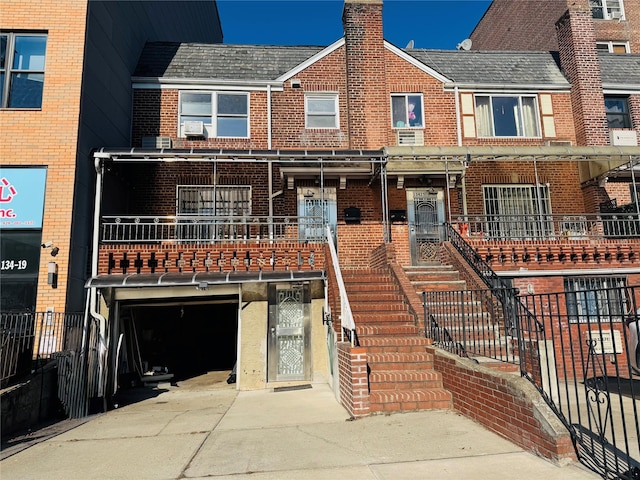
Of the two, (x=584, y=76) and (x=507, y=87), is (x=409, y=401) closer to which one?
(x=507, y=87)

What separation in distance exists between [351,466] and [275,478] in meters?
0.78

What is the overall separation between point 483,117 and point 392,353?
9706 millimetres

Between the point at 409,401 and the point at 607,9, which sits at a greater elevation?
the point at 607,9

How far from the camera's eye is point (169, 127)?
12.7 metres

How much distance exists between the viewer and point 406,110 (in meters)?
13.4

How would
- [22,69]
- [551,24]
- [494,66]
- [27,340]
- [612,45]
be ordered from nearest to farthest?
[27,340], [22,69], [494,66], [551,24], [612,45]

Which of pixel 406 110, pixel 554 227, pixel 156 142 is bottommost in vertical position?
pixel 554 227

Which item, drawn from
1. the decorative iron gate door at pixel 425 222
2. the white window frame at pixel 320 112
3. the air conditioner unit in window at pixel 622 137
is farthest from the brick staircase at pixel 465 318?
the air conditioner unit in window at pixel 622 137

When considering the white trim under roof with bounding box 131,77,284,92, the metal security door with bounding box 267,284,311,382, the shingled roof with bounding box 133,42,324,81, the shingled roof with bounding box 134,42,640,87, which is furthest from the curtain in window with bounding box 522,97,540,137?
the metal security door with bounding box 267,284,311,382

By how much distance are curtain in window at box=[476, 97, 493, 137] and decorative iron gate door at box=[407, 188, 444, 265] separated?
2623 millimetres

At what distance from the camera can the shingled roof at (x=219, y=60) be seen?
1315 cm

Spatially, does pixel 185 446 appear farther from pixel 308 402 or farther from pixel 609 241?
pixel 609 241

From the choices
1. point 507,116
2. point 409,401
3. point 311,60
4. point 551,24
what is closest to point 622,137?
point 507,116

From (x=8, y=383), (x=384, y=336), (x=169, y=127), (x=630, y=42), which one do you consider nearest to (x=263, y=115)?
(x=169, y=127)
